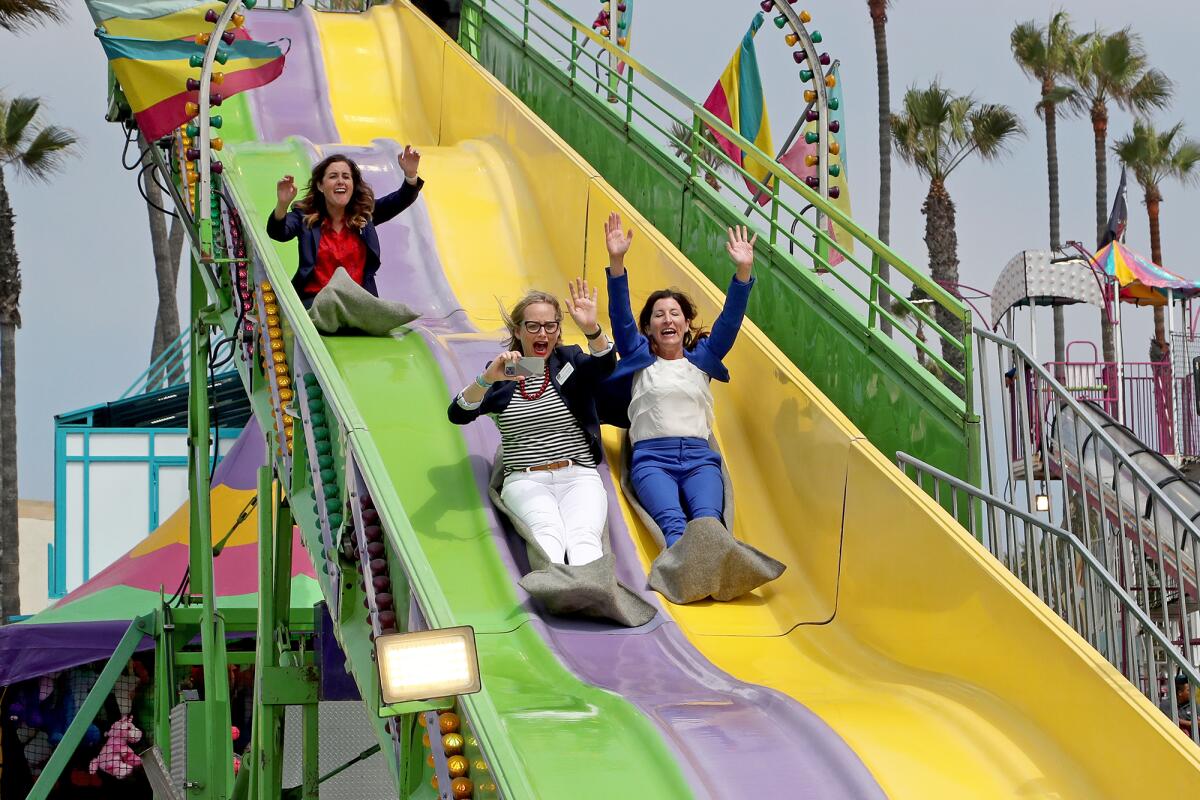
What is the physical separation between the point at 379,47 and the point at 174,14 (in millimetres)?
4112

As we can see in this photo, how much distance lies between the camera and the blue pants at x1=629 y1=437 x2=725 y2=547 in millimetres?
6855

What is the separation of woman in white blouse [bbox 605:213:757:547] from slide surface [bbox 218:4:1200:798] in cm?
24

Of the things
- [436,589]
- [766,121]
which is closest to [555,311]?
[436,589]

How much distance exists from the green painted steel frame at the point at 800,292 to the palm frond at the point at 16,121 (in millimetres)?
20253

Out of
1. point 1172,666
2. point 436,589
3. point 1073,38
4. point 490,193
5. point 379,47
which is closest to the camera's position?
point 436,589

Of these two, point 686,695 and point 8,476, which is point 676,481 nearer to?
point 686,695

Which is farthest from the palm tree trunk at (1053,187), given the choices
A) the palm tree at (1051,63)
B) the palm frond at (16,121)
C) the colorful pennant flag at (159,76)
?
the colorful pennant flag at (159,76)

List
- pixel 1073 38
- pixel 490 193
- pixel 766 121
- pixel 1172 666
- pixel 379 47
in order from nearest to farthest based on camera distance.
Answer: pixel 1172 666 → pixel 490 193 → pixel 766 121 → pixel 379 47 → pixel 1073 38

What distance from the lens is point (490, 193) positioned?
10.7 meters

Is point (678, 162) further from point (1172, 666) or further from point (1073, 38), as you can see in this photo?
→ point (1073, 38)

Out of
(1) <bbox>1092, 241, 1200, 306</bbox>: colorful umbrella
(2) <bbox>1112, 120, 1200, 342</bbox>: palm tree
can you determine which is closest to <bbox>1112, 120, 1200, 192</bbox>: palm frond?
(2) <bbox>1112, 120, 1200, 342</bbox>: palm tree

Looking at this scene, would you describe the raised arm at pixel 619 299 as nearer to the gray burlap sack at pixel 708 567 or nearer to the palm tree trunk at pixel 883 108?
the gray burlap sack at pixel 708 567

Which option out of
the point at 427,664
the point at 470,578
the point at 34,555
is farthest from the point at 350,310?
the point at 34,555

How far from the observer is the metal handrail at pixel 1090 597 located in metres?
5.39
